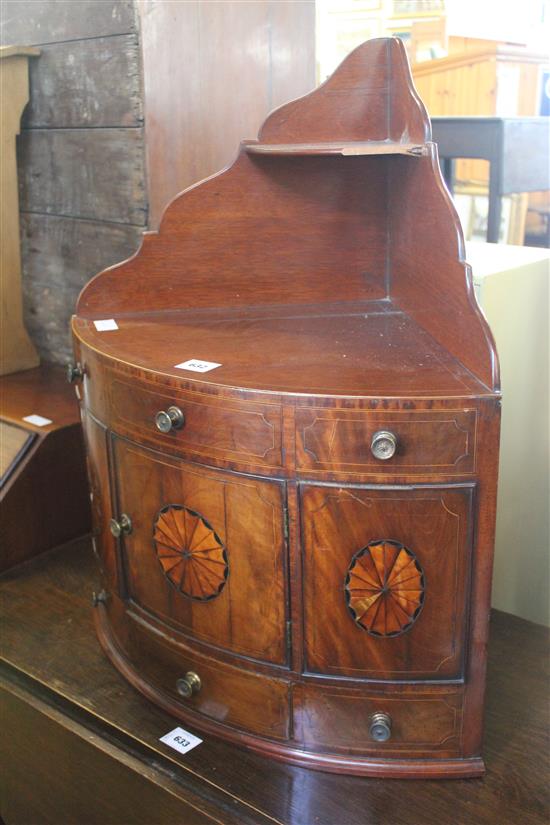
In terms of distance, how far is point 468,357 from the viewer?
1312 millimetres

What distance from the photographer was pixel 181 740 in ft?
4.96

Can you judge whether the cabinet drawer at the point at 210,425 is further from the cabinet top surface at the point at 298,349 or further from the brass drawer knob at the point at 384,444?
the brass drawer knob at the point at 384,444

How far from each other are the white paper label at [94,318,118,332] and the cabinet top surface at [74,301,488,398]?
11 mm

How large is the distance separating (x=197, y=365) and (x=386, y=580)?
1.44ft

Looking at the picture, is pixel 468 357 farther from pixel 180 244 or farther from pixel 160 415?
pixel 180 244

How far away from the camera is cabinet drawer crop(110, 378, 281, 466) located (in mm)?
1288

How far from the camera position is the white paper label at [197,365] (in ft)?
4.55

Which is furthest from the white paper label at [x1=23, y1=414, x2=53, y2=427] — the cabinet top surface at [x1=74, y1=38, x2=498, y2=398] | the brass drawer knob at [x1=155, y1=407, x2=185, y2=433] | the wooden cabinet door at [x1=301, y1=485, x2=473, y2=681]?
the wooden cabinet door at [x1=301, y1=485, x2=473, y2=681]

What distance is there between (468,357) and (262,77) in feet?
4.06

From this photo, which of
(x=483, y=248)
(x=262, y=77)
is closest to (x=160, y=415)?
(x=483, y=248)

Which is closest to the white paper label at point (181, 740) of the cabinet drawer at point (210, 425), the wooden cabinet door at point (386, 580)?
the wooden cabinet door at point (386, 580)

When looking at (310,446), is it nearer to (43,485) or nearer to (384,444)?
(384,444)

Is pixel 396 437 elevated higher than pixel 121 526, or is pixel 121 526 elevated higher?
pixel 396 437

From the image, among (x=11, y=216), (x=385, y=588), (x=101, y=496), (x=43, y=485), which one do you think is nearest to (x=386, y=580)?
(x=385, y=588)
